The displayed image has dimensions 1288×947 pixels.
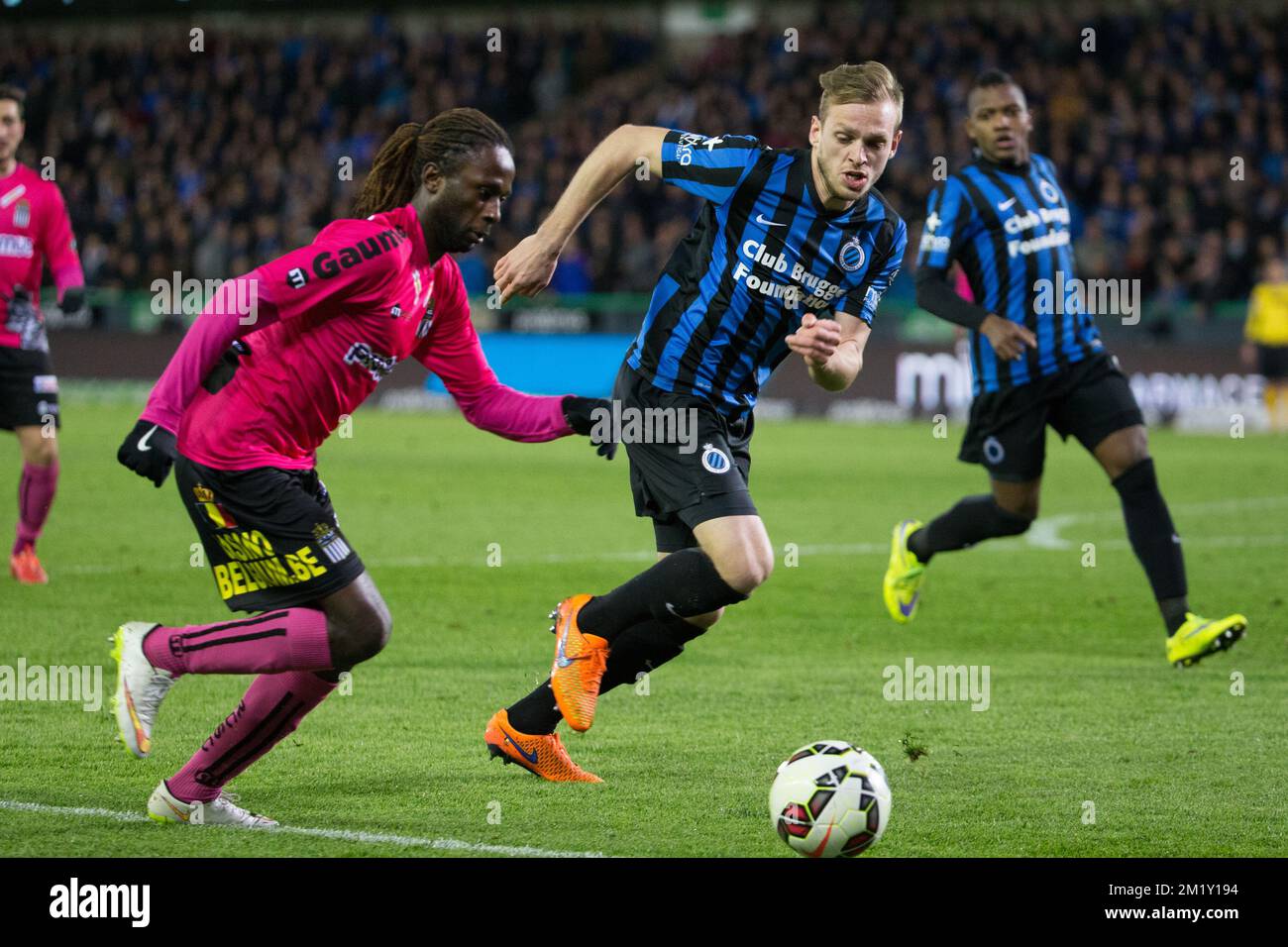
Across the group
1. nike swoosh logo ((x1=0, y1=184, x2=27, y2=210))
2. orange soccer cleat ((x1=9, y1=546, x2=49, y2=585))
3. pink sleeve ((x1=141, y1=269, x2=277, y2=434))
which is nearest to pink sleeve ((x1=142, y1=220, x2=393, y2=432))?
pink sleeve ((x1=141, y1=269, x2=277, y2=434))

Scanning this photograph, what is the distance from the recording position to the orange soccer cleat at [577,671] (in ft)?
17.3

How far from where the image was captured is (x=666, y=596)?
5.30 m

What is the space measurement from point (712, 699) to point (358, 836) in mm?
2343

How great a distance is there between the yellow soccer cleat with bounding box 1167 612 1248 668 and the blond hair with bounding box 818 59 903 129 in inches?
113

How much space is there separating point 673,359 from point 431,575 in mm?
4829

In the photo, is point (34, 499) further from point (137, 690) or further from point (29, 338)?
point (137, 690)

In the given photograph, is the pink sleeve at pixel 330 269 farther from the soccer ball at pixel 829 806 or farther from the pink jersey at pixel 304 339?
the soccer ball at pixel 829 806

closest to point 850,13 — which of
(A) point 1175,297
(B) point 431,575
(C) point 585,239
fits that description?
(C) point 585,239

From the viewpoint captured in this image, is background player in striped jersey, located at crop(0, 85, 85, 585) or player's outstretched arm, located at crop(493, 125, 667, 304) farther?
background player in striped jersey, located at crop(0, 85, 85, 585)

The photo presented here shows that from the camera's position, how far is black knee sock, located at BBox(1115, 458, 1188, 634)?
765 cm

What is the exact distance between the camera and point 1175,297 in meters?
21.8

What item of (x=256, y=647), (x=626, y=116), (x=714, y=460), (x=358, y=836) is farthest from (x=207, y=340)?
(x=626, y=116)

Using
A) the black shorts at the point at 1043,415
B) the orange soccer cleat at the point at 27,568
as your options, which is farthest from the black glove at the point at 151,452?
the orange soccer cleat at the point at 27,568

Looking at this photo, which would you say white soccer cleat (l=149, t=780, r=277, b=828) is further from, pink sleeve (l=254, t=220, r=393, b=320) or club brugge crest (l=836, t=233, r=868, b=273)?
club brugge crest (l=836, t=233, r=868, b=273)
